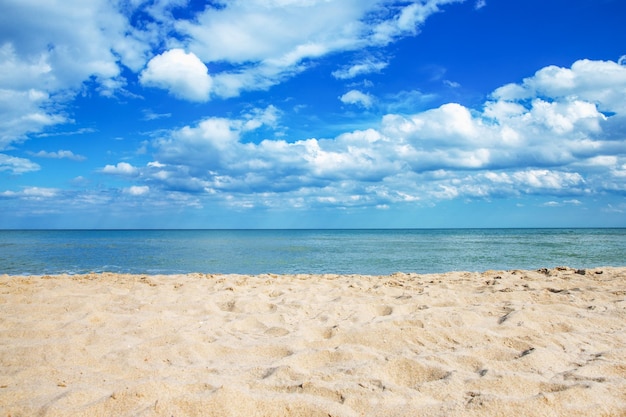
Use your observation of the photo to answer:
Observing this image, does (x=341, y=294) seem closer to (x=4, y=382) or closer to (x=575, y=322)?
(x=575, y=322)

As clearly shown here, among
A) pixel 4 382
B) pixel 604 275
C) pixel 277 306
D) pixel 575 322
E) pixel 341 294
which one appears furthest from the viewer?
pixel 604 275

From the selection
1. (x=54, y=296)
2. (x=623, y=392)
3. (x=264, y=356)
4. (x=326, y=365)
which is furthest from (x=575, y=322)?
(x=54, y=296)

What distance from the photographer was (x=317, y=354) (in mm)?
4199

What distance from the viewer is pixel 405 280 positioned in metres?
10.2

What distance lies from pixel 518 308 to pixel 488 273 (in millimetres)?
5735

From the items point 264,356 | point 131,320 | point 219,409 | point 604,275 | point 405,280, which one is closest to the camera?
point 219,409

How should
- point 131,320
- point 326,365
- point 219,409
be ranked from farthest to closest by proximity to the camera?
point 131,320, point 326,365, point 219,409

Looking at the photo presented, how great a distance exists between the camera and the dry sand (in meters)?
3.10

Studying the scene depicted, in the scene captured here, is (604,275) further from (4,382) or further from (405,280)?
(4,382)

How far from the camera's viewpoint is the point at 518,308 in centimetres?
594

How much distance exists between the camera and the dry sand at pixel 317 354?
310 centimetres

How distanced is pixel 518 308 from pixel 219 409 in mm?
4891

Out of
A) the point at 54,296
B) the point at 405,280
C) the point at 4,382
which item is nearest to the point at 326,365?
the point at 4,382

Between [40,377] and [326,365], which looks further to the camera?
[326,365]
